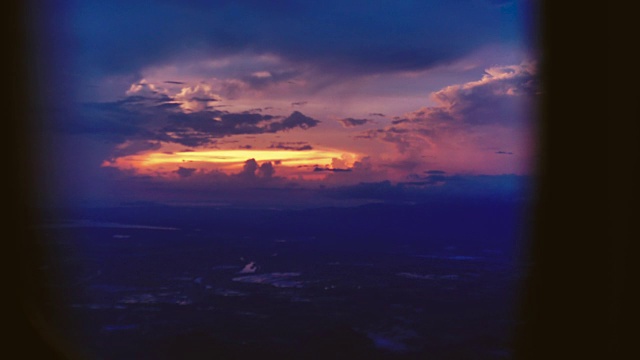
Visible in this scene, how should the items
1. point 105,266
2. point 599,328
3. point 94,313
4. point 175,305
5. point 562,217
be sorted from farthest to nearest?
point 105,266 < point 94,313 < point 175,305 < point 562,217 < point 599,328

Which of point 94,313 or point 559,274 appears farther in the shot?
point 94,313

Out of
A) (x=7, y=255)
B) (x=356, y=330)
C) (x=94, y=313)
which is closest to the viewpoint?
(x=7, y=255)

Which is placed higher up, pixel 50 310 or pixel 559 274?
pixel 559 274

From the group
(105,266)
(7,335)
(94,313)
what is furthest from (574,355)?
(105,266)

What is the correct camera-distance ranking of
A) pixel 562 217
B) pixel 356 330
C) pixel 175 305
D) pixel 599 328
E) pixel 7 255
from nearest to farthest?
pixel 599 328, pixel 7 255, pixel 562 217, pixel 356 330, pixel 175 305

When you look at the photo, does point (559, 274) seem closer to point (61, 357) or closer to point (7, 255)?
point (61, 357)

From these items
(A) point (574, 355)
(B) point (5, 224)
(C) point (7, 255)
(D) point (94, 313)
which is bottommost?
(D) point (94, 313)

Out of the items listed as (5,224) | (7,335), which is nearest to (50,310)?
(7,335)

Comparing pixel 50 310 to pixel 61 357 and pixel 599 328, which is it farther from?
pixel 599 328

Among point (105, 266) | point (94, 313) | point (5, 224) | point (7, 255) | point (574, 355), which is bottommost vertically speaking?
point (94, 313)
